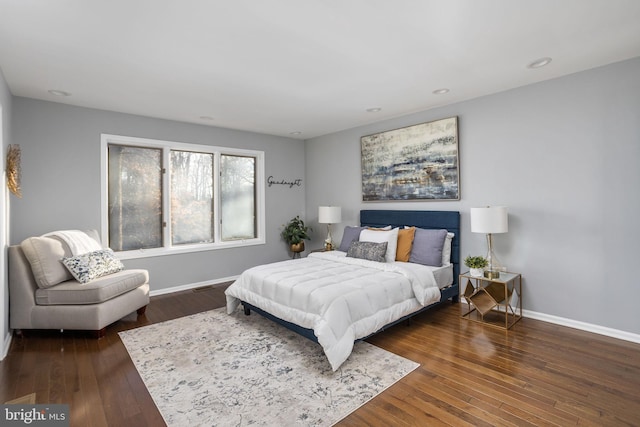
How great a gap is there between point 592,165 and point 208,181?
5.11 metres

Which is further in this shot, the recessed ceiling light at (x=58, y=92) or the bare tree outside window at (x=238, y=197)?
the bare tree outside window at (x=238, y=197)

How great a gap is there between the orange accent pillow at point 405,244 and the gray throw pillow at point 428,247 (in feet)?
0.17

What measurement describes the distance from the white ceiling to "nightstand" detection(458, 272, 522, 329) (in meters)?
2.20

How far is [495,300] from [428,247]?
0.93 m

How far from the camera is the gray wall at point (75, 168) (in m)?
3.75

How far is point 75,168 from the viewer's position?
13.3 ft

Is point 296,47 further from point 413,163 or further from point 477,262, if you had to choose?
point 477,262

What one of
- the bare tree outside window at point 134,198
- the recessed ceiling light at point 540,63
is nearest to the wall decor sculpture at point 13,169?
the bare tree outside window at point 134,198

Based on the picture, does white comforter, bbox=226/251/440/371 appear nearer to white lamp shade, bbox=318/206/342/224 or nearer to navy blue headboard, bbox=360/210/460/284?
navy blue headboard, bbox=360/210/460/284

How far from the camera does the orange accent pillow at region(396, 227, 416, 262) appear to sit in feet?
13.6

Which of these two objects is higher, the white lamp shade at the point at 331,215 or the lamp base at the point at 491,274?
the white lamp shade at the point at 331,215

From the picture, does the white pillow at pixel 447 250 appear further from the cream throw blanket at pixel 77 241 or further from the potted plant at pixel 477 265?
the cream throw blanket at pixel 77 241

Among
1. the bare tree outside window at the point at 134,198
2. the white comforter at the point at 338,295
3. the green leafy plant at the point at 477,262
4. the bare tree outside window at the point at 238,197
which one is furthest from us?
the bare tree outside window at the point at 238,197

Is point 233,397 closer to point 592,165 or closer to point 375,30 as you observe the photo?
point 375,30
